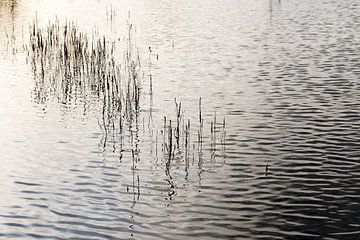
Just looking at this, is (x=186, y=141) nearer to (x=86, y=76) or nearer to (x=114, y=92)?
(x=114, y=92)

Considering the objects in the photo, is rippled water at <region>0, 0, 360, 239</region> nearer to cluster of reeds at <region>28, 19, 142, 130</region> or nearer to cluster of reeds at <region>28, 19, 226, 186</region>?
cluster of reeds at <region>28, 19, 226, 186</region>

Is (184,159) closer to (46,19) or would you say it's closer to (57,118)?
(57,118)

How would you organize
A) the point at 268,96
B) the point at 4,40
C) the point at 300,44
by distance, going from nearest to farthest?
the point at 268,96
the point at 300,44
the point at 4,40

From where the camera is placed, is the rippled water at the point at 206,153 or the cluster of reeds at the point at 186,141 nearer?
the rippled water at the point at 206,153

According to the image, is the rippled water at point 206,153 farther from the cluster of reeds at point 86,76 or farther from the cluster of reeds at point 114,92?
the cluster of reeds at point 86,76

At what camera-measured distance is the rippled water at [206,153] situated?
Result: 1295 centimetres

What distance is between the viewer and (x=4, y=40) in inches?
1393

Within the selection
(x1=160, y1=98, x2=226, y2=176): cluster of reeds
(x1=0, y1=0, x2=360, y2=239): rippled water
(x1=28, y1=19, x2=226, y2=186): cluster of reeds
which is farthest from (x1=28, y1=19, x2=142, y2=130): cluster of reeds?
(x1=160, y1=98, x2=226, y2=176): cluster of reeds

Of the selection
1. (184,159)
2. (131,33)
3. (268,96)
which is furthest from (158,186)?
(131,33)

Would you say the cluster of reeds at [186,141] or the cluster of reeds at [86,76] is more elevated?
the cluster of reeds at [86,76]

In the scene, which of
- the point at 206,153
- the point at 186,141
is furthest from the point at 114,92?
the point at 206,153

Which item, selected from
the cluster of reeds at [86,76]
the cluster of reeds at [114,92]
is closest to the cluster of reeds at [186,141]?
the cluster of reeds at [114,92]

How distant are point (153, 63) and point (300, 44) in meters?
7.90

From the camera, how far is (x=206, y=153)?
17156 millimetres
